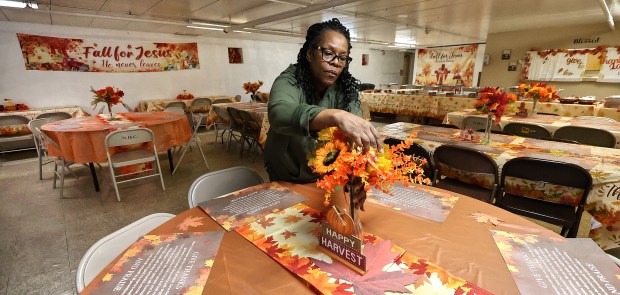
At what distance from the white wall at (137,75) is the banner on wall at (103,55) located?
0.37 ft

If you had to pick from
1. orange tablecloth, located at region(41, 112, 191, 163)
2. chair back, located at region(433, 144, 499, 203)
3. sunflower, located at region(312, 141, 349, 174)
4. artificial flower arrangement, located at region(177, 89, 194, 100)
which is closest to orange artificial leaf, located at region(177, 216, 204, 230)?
sunflower, located at region(312, 141, 349, 174)

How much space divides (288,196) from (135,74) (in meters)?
7.73

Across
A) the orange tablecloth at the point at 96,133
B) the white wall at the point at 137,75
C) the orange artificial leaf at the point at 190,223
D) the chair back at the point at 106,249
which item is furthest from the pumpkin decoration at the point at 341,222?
the white wall at the point at 137,75

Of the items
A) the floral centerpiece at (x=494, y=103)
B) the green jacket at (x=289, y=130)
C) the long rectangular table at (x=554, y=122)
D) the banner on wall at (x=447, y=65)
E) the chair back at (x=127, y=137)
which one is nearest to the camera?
the green jacket at (x=289, y=130)

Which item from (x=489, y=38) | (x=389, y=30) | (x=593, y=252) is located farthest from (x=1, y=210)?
(x=489, y=38)

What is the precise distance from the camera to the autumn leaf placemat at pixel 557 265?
0.71 meters

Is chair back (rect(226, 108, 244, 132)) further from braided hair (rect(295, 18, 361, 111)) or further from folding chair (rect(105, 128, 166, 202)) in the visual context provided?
braided hair (rect(295, 18, 361, 111))

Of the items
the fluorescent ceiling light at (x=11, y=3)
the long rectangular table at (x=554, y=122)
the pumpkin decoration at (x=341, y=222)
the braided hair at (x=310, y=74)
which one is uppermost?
the fluorescent ceiling light at (x=11, y=3)

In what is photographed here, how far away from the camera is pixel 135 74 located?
7.13 m

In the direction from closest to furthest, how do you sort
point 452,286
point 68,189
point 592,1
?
point 452,286 → point 68,189 → point 592,1

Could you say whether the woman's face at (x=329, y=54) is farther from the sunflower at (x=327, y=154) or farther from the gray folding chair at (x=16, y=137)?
the gray folding chair at (x=16, y=137)

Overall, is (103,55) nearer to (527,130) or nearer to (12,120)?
(12,120)

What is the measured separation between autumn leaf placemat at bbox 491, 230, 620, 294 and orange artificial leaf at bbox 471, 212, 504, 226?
93mm

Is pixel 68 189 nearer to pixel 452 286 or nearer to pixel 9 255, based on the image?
pixel 9 255
